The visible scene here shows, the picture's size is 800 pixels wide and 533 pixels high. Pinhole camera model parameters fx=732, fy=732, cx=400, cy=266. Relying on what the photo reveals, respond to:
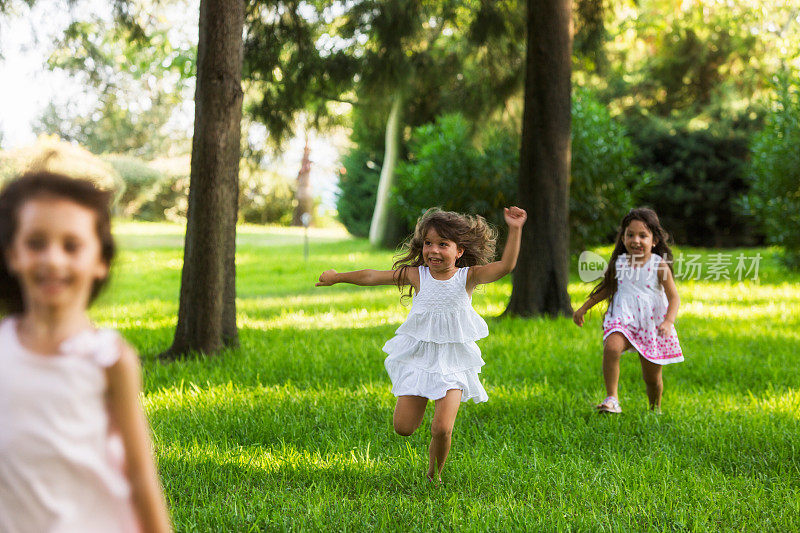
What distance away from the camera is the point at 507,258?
3.28 metres

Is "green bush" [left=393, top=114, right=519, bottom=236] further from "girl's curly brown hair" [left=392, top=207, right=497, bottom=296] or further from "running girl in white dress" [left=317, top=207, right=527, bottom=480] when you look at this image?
"running girl in white dress" [left=317, top=207, right=527, bottom=480]

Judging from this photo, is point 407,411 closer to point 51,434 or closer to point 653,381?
point 653,381

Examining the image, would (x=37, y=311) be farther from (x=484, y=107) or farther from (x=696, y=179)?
(x=696, y=179)

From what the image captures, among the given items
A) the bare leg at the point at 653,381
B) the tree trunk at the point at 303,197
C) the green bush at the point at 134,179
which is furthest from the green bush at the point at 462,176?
the tree trunk at the point at 303,197

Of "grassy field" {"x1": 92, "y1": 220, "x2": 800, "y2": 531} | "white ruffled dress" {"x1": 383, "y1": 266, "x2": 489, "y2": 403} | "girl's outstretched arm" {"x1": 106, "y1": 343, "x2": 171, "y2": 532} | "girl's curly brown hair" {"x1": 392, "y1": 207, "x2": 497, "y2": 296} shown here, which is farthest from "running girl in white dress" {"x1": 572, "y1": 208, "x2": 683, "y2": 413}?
"girl's outstretched arm" {"x1": 106, "y1": 343, "x2": 171, "y2": 532}

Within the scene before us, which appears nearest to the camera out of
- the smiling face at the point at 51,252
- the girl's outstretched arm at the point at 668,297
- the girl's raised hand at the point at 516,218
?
the smiling face at the point at 51,252

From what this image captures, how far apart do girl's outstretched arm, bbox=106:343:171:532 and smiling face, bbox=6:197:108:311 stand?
0.15 m

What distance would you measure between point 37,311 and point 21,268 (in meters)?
0.08

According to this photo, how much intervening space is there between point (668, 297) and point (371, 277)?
226cm

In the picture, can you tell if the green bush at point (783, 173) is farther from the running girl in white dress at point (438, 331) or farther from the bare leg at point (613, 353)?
the running girl in white dress at point (438, 331)

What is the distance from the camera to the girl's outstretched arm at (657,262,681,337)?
15.1ft

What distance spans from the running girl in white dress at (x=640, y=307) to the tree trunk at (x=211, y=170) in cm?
321

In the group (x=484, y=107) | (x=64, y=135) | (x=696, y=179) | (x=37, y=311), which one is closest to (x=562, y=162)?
(x=484, y=107)

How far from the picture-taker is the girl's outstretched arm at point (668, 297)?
4.61 metres
